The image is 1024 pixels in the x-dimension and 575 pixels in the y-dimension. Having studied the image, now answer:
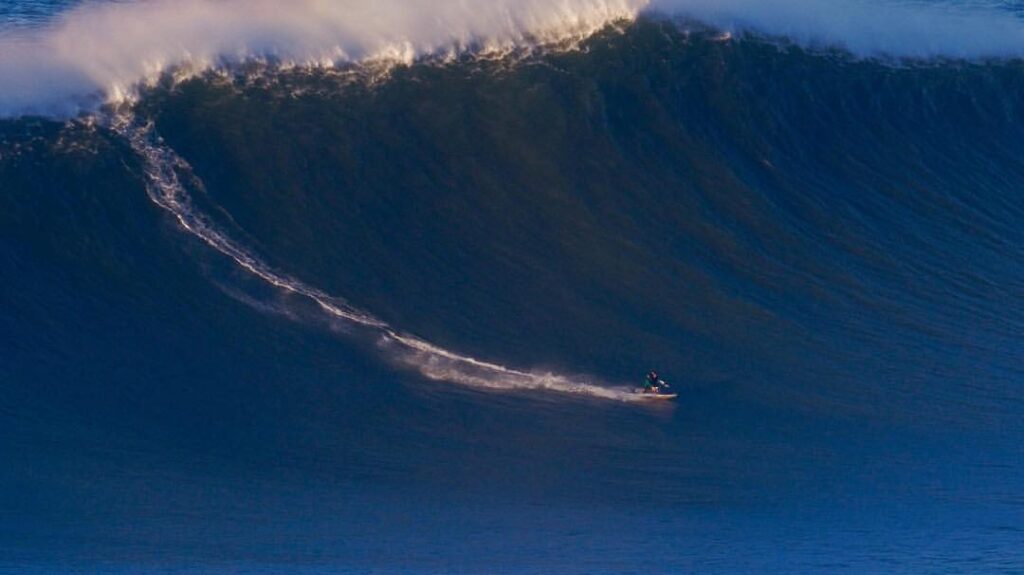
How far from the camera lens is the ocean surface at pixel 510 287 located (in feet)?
47.3

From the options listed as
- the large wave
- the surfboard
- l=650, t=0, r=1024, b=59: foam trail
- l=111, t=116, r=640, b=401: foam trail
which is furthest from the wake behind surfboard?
l=650, t=0, r=1024, b=59: foam trail

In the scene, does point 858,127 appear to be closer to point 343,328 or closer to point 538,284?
point 538,284

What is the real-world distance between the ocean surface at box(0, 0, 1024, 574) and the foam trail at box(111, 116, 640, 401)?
0.06 meters

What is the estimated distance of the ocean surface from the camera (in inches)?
567

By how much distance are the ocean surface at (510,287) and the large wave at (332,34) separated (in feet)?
0.18

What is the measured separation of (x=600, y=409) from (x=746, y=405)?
1.75 metres

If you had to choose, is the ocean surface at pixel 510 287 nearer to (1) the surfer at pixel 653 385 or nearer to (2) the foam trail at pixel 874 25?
(2) the foam trail at pixel 874 25

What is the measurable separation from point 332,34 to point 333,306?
5722mm

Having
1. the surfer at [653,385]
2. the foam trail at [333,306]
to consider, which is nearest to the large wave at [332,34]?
the foam trail at [333,306]

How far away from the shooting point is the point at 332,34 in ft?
71.1

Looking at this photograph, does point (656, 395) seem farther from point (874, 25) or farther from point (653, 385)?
point (874, 25)

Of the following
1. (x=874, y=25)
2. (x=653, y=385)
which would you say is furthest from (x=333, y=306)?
(x=874, y=25)

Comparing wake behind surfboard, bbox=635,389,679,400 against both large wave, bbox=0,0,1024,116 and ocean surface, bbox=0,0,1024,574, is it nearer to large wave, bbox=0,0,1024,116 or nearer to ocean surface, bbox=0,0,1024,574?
ocean surface, bbox=0,0,1024,574

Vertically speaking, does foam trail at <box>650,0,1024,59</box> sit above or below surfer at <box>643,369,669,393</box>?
above
